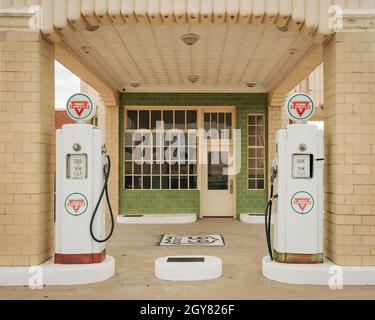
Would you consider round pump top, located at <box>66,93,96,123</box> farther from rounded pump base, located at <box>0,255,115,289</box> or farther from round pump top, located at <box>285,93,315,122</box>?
round pump top, located at <box>285,93,315,122</box>

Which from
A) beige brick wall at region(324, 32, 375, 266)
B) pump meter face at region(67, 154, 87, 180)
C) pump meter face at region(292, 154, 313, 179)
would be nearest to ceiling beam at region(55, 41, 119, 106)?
pump meter face at region(67, 154, 87, 180)

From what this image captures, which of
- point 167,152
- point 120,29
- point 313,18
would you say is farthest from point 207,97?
point 313,18

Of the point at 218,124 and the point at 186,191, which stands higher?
the point at 218,124

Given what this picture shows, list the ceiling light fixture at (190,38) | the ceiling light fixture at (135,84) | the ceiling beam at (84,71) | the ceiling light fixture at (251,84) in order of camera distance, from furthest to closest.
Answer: the ceiling light fixture at (251,84)
the ceiling light fixture at (135,84)
the ceiling beam at (84,71)
the ceiling light fixture at (190,38)

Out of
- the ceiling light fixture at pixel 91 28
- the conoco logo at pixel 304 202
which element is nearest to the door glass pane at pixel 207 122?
the ceiling light fixture at pixel 91 28

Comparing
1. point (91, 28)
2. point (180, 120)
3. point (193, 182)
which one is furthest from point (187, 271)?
point (180, 120)

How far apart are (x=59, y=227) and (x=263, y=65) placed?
5.51 meters

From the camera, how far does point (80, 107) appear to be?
541 centimetres

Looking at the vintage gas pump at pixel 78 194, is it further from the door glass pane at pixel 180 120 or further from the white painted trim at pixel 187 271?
the door glass pane at pixel 180 120

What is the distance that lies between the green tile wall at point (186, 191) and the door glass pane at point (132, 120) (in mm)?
208

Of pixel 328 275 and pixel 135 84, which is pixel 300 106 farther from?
pixel 135 84

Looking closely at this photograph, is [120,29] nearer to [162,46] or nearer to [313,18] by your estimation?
[162,46]

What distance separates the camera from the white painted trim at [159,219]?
35.3 feet

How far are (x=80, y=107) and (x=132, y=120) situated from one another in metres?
6.30
